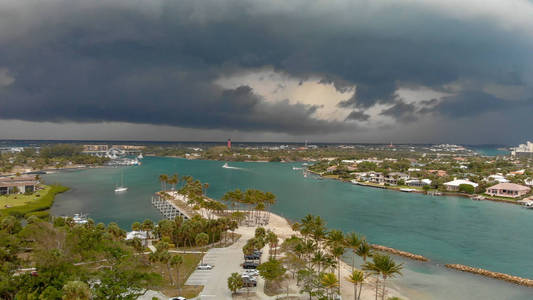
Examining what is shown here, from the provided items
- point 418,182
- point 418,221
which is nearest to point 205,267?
point 418,221

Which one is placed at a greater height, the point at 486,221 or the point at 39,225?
the point at 39,225

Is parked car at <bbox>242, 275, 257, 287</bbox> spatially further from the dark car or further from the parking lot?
the dark car

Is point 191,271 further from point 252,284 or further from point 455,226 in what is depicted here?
point 455,226

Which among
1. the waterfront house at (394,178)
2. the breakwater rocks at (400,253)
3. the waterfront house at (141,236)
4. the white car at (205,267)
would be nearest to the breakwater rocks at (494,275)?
the breakwater rocks at (400,253)

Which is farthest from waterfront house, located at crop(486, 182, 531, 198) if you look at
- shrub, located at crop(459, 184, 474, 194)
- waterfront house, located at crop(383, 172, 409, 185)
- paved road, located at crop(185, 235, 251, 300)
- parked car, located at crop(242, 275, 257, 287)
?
parked car, located at crop(242, 275, 257, 287)

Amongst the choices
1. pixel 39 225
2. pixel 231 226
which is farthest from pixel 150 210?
pixel 39 225

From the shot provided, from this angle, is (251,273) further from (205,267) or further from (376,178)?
(376,178)
